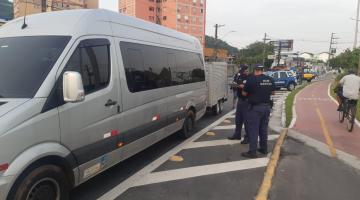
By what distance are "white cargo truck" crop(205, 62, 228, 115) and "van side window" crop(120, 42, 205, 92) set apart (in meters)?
2.57

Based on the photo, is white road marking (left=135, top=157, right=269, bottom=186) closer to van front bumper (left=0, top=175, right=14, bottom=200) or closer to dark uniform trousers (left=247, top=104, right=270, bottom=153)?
dark uniform trousers (left=247, top=104, right=270, bottom=153)

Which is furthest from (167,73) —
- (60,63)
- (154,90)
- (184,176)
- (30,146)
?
(30,146)

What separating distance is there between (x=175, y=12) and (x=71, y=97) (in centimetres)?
9848

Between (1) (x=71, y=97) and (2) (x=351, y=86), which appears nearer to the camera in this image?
(1) (x=71, y=97)

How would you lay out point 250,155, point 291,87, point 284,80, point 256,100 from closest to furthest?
point 256,100
point 250,155
point 284,80
point 291,87

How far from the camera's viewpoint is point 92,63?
4.65 m

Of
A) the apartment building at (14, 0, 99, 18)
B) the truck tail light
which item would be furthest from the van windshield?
the apartment building at (14, 0, 99, 18)

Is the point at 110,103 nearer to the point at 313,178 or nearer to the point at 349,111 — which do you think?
the point at 313,178

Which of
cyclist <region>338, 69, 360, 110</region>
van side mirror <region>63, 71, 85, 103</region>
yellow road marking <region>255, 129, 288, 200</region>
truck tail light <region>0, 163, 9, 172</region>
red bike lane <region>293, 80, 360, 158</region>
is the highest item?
van side mirror <region>63, 71, 85, 103</region>

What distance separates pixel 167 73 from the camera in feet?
23.7

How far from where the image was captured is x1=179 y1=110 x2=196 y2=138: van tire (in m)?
8.59

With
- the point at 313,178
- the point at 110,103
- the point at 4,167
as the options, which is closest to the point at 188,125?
the point at 313,178

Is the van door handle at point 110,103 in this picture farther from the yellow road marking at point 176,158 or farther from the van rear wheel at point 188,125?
the van rear wheel at point 188,125

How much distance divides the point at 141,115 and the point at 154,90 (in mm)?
752
